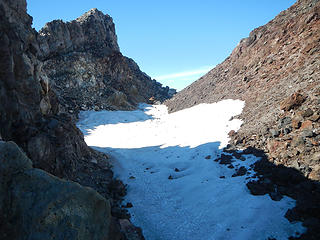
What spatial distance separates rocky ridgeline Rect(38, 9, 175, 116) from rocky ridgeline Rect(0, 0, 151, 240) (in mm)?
19516

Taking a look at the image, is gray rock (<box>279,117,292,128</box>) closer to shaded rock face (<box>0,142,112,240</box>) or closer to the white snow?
the white snow

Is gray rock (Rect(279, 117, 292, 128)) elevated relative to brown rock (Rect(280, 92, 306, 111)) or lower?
lower

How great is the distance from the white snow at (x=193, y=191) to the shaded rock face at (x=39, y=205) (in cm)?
432

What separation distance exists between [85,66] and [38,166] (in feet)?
113

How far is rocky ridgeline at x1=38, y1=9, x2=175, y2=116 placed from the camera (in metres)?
34.6

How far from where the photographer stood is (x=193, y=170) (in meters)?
11.7

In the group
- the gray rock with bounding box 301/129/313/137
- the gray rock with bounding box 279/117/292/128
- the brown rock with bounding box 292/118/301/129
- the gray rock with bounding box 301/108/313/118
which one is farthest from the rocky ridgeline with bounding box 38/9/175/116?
the gray rock with bounding box 301/129/313/137

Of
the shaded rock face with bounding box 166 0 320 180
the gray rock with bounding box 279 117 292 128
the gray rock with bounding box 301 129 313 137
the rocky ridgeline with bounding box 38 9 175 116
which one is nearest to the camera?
the gray rock with bounding box 301 129 313 137

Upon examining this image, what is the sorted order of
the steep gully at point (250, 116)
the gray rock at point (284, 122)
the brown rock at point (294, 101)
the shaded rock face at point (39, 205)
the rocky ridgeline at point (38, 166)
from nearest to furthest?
the shaded rock face at point (39, 205) → the rocky ridgeline at point (38, 166) → the steep gully at point (250, 116) → the gray rock at point (284, 122) → the brown rock at point (294, 101)

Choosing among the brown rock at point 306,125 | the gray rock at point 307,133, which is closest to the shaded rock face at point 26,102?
the gray rock at point 307,133

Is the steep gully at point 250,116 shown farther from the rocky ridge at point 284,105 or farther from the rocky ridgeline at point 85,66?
the rocky ridgeline at point 85,66

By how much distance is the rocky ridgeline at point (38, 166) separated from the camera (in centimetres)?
354

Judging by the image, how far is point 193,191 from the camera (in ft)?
31.4

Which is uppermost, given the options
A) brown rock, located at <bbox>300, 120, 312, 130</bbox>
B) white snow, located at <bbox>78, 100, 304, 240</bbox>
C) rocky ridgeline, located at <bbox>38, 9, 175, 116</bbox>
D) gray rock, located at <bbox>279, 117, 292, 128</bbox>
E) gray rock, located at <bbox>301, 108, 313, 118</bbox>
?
rocky ridgeline, located at <bbox>38, 9, 175, 116</bbox>
